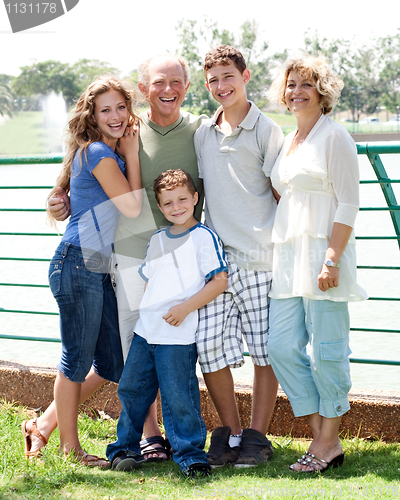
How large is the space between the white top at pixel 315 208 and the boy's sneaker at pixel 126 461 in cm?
99

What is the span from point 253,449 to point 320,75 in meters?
1.76

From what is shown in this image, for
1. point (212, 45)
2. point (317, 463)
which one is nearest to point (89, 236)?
point (317, 463)

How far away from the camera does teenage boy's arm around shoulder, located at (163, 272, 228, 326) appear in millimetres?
2666

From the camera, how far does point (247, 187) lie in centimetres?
277

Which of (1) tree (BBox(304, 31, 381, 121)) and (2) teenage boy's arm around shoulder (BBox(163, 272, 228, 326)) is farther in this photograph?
(1) tree (BBox(304, 31, 381, 121))

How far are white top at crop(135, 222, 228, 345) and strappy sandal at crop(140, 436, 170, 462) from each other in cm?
55

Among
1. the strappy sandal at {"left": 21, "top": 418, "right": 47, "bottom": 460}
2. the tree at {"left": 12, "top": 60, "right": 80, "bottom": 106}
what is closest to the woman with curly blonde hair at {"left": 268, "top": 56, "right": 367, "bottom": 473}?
the strappy sandal at {"left": 21, "top": 418, "right": 47, "bottom": 460}

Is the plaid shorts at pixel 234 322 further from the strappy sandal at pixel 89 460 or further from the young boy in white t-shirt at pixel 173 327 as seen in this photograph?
the strappy sandal at pixel 89 460

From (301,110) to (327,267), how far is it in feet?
2.40

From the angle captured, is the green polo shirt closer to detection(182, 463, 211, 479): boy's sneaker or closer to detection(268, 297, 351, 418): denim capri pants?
detection(268, 297, 351, 418): denim capri pants

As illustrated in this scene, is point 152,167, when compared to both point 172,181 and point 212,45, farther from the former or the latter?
point 212,45

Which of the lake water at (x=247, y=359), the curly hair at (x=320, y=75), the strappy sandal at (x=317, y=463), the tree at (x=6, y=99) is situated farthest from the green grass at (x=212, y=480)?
the tree at (x=6, y=99)

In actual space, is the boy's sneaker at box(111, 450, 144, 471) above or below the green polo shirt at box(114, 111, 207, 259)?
below

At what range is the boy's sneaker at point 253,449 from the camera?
2705mm
